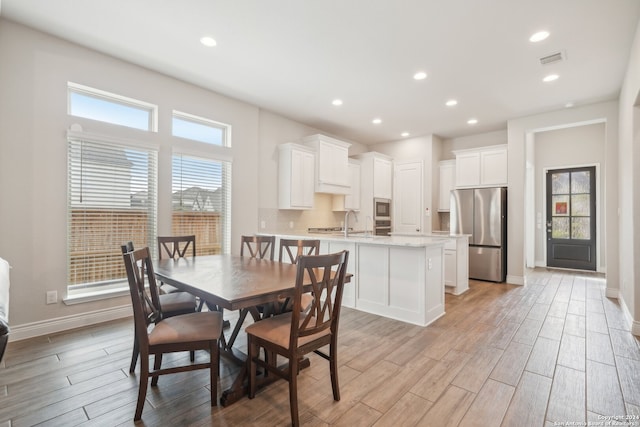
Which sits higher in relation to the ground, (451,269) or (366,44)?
(366,44)

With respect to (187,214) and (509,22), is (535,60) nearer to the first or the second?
(509,22)

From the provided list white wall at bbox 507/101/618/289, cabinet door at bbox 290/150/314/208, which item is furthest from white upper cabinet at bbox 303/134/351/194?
white wall at bbox 507/101/618/289

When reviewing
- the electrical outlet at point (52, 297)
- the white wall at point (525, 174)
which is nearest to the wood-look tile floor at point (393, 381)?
the electrical outlet at point (52, 297)

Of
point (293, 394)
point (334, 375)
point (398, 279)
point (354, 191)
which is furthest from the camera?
point (354, 191)

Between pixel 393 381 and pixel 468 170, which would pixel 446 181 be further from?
pixel 393 381

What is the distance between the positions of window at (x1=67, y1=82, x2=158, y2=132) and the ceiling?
47cm

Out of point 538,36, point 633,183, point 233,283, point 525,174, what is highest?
point 538,36

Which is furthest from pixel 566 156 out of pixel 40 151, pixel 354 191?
pixel 40 151

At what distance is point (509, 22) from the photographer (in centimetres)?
273

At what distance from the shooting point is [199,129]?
4312mm

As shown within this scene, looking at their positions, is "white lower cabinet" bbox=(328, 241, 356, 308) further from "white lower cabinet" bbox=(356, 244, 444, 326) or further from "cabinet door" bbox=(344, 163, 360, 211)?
"cabinet door" bbox=(344, 163, 360, 211)

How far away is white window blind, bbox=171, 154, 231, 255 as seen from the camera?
4020mm

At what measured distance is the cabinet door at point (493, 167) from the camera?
18.4 ft

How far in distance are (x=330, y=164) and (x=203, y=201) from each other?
244 cm
